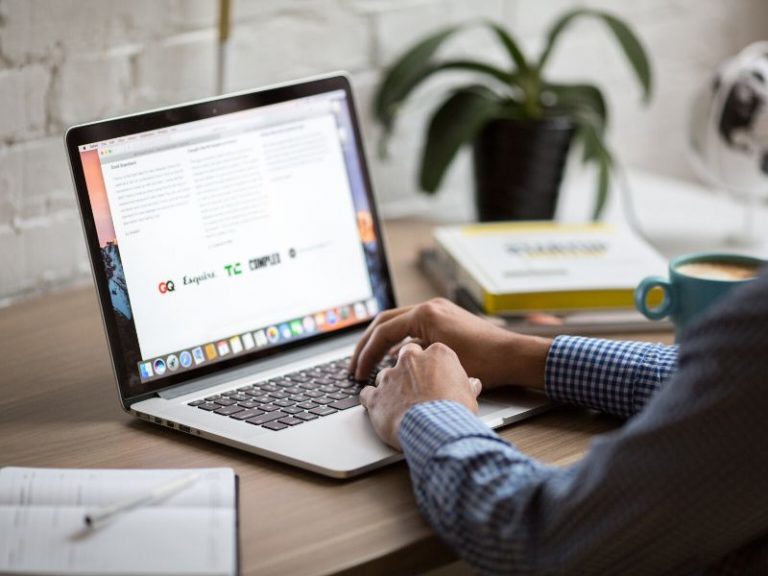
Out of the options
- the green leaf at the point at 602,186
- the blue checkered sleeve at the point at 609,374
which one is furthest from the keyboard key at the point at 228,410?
the green leaf at the point at 602,186

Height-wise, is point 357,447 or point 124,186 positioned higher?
point 124,186

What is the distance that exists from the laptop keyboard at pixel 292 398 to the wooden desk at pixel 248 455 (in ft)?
0.15

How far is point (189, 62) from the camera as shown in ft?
4.65

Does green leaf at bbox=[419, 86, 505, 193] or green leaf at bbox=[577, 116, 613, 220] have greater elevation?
green leaf at bbox=[419, 86, 505, 193]

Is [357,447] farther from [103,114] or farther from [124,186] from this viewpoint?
[103,114]

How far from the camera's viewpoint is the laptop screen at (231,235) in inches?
39.6

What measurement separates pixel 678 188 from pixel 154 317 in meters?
1.12

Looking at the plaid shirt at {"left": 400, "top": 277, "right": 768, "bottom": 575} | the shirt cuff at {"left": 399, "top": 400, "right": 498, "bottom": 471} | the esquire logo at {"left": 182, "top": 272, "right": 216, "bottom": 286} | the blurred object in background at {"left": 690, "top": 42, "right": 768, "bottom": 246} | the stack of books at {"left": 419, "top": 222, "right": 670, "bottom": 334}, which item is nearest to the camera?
the plaid shirt at {"left": 400, "top": 277, "right": 768, "bottom": 575}

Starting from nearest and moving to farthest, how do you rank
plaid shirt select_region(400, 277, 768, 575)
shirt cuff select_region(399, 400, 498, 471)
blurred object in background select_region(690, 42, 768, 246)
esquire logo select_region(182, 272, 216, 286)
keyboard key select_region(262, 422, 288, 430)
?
plaid shirt select_region(400, 277, 768, 575)
shirt cuff select_region(399, 400, 498, 471)
keyboard key select_region(262, 422, 288, 430)
esquire logo select_region(182, 272, 216, 286)
blurred object in background select_region(690, 42, 768, 246)

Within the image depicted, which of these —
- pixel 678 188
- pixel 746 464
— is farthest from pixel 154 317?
pixel 678 188

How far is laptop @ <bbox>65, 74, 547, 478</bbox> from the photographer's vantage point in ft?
3.22

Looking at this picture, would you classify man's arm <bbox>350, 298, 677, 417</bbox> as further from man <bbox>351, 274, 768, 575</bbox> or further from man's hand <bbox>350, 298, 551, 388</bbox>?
man <bbox>351, 274, 768, 575</bbox>

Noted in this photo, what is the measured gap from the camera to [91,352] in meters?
1.18

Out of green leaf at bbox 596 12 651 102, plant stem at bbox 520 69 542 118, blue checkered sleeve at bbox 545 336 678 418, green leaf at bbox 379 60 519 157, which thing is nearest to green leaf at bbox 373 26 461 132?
green leaf at bbox 379 60 519 157
